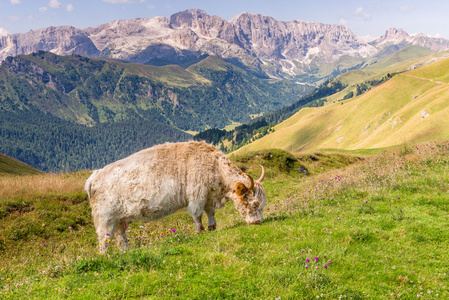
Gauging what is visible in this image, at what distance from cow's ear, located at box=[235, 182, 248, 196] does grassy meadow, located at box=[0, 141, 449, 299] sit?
1.72 meters

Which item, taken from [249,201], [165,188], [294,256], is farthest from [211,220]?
[294,256]

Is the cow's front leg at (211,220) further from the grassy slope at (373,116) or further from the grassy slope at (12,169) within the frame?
the grassy slope at (373,116)

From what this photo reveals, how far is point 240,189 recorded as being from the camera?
11.3 m

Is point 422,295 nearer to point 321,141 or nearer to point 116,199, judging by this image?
point 116,199

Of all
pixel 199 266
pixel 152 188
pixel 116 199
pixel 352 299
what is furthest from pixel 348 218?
pixel 116 199

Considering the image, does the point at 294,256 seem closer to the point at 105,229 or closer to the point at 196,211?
the point at 196,211

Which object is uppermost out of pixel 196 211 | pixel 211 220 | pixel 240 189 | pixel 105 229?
pixel 240 189

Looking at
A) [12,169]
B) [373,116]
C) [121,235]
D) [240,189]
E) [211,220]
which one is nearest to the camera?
[121,235]

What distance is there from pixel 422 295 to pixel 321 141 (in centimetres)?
16318

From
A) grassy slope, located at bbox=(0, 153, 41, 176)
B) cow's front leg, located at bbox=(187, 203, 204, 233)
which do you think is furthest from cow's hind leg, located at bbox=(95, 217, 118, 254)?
grassy slope, located at bbox=(0, 153, 41, 176)

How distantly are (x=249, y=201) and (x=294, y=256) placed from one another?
4.10m

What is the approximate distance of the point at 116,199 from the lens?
33.8ft

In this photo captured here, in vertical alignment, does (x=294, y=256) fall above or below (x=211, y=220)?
above

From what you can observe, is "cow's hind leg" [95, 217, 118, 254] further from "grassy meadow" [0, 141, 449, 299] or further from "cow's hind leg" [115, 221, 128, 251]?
"grassy meadow" [0, 141, 449, 299]
